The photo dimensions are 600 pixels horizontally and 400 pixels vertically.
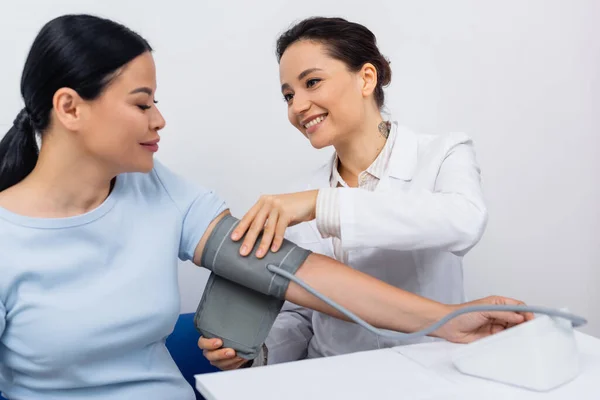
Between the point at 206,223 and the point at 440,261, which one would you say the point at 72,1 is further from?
the point at 440,261

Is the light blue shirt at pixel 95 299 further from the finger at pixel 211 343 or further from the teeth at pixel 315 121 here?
the teeth at pixel 315 121

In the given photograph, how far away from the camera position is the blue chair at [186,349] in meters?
1.47

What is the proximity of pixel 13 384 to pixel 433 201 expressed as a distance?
767mm

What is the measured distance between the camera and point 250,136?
192 cm

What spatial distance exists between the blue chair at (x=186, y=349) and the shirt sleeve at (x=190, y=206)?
310mm

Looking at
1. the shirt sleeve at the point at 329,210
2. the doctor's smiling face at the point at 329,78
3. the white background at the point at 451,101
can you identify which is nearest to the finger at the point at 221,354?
the shirt sleeve at the point at 329,210

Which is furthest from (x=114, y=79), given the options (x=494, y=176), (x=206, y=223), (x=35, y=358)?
(x=494, y=176)

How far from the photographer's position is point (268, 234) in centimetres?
112

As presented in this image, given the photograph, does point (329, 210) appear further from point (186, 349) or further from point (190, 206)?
point (186, 349)

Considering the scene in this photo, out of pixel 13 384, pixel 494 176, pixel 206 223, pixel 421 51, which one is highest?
pixel 421 51

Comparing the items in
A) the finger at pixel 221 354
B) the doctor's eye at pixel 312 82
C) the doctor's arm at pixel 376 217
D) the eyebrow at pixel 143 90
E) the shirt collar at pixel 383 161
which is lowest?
the finger at pixel 221 354

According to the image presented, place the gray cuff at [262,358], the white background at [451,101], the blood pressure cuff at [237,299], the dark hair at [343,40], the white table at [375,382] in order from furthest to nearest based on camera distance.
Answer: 1. the white background at [451,101]
2. the dark hair at [343,40]
3. the gray cuff at [262,358]
4. the blood pressure cuff at [237,299]
5. the white table at [375,382]

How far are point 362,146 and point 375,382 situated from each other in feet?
2.40

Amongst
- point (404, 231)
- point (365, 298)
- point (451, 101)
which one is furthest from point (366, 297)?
Result: point (451, 101)
